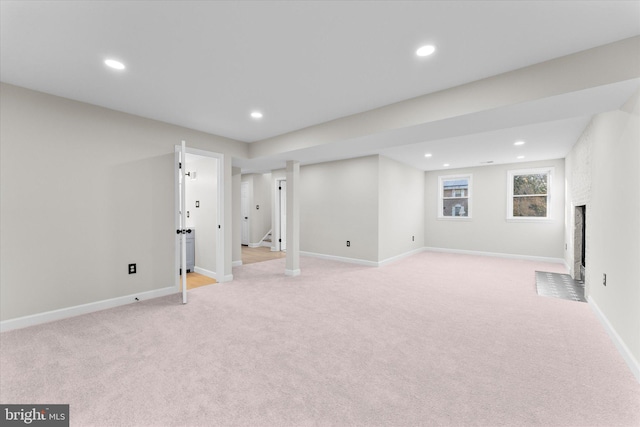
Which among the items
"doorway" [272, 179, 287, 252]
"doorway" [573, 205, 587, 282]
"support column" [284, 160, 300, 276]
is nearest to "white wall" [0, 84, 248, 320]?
"support column" [284, 160, 300, 276]

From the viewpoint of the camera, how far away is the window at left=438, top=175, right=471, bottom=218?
744 cm

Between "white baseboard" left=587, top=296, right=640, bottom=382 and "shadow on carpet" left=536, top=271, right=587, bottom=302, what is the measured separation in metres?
0.61

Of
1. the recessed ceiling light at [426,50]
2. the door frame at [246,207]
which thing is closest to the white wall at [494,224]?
the door frame at [246,207]

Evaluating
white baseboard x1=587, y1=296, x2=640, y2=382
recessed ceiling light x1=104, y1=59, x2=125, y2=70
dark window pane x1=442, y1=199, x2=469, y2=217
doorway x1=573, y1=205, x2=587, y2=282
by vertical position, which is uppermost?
recessed ceiling light x1=104, y1=59, x2=125, y2=70

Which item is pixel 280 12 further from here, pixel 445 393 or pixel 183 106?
pixel 445 393

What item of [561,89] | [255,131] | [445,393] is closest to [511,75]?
[561,89]

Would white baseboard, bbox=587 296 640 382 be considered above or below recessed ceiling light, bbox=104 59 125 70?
below

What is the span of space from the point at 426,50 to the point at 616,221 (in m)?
2.43

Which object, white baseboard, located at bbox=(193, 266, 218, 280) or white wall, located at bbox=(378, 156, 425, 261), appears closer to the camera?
white baseboard, located at bbox=(193, 266, 218, 280)

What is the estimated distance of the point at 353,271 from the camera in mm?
5305

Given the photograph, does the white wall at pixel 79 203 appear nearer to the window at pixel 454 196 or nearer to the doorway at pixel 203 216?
the doorway at pixel 203 216

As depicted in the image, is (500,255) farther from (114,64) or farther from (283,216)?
(114,64)

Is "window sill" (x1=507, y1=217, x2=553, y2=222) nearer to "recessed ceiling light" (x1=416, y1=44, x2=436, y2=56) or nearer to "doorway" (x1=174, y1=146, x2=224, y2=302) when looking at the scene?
"recessed ceiling light" (x1=416, y1=44, x2=436, y2=56)

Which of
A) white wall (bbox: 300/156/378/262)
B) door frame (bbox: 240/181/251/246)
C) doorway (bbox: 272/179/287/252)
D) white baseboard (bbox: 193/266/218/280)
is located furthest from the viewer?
door frame (bbox: 240/181/251/246)
